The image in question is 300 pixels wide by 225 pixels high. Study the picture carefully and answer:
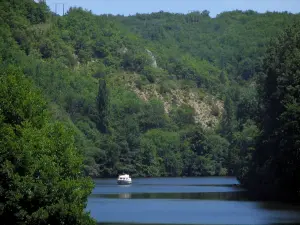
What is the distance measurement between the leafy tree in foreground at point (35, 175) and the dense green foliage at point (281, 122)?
107 feet

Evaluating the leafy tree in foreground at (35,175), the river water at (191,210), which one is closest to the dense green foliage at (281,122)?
the river water at (191,210)

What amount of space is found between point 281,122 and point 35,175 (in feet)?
138

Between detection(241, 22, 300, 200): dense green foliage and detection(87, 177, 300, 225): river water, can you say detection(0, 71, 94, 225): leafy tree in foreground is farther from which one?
detection(241, 22, 300, 200): dense green foliage

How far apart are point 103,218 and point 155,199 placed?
2624 centimetres

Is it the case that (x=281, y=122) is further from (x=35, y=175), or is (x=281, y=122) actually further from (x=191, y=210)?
(x=35, y=175)

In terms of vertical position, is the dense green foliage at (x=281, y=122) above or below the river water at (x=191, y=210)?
above

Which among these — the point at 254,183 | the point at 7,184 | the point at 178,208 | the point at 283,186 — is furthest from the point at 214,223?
the point at 254,183

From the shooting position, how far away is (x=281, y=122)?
86188 millimetres

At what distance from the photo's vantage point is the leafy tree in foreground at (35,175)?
160 ft

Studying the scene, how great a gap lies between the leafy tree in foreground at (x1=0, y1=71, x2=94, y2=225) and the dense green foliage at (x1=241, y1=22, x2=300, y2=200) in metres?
32.8

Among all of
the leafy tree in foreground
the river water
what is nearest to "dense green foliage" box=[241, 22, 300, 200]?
the river water

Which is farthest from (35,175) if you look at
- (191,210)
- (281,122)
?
(281,122)

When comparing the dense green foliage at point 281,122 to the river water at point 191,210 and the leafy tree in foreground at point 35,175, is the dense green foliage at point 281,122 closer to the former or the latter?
the river water at point 191,210

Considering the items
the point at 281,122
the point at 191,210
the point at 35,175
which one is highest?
the point at 281,122
